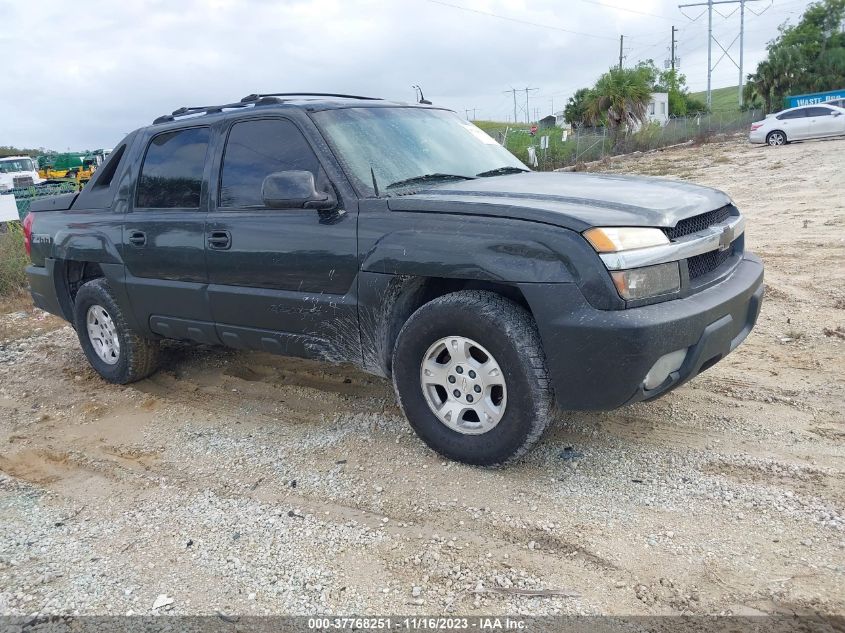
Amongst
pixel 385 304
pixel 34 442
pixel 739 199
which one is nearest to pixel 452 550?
pixel 385 304

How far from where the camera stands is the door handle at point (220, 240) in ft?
13.8

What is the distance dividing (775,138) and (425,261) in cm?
2682

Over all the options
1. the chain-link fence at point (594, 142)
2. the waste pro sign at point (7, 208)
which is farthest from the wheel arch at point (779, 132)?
the waste pro sign at point (7, 208)

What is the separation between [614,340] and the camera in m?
2.95

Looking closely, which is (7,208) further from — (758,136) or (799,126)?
(799,126)

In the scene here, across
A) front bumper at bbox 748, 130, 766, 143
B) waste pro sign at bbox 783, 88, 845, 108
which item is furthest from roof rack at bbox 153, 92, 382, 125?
waste pro sign at bbox 783, 88, 845, 108

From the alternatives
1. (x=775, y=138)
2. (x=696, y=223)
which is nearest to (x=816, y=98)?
(x=775, y=138)

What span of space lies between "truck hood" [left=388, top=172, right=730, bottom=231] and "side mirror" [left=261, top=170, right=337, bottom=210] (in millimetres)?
414

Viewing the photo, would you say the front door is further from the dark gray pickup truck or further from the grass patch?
the grass patch

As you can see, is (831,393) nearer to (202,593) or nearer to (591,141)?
(202,593)

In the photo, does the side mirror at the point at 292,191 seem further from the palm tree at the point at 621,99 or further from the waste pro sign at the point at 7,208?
the palm tree at the point at 621,99

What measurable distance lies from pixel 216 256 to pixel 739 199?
11745mm

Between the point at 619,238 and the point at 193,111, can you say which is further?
the point at 193,111

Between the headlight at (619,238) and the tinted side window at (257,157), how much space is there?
1.67 metres
